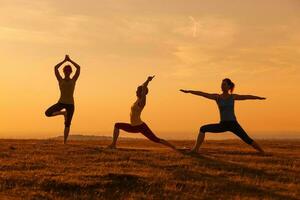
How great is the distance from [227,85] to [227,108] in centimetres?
86

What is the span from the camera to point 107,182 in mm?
14766

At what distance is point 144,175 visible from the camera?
51.3 ft

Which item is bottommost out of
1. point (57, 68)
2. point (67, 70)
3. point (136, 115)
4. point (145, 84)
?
point (136, 115)

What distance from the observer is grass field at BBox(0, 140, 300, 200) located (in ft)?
45.3

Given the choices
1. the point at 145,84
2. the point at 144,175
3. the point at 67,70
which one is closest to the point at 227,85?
the point at 145,84

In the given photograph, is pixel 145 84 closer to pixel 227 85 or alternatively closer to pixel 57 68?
pixel 227 85

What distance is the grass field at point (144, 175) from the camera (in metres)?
13.8

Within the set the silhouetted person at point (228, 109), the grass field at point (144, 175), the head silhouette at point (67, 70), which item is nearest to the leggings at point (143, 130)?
the grass field at point (144, 175)

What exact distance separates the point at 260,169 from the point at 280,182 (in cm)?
172

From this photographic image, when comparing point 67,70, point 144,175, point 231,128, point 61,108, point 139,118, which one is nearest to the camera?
point 144,175

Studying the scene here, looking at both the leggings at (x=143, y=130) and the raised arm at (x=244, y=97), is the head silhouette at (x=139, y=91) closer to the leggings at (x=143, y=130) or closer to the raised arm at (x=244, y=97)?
the leggings at (x=143, y=130)

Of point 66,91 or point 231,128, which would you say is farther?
point 66,91

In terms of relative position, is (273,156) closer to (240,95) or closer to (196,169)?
(240,95)

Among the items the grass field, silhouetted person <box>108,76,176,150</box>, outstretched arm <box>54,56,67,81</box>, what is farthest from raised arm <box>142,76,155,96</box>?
outstretched arm <box>54,56,67,81</box>
